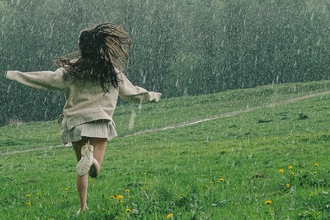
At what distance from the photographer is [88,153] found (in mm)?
4852

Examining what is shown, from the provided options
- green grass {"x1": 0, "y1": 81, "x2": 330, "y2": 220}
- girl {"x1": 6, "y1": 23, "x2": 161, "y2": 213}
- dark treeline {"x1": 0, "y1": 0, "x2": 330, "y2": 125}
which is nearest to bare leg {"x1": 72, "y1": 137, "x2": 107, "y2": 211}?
girl {"x1": 6, "y1": 23, "x2": 161, "y2": 213}

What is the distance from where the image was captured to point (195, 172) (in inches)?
359

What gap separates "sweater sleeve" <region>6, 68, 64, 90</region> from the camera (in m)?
5.18

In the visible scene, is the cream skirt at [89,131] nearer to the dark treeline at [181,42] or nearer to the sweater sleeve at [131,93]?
the sweater sleeve at [131,93]

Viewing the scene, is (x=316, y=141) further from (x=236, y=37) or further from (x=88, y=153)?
(x=236, y=37)

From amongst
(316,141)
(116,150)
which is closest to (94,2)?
(116,150)

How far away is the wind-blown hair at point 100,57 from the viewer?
208 inches

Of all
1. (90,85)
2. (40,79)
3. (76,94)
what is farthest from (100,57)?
(40,79)

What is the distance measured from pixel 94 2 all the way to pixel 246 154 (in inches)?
1681

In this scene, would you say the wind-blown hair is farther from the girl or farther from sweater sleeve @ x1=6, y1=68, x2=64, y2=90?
sweater sleeve @ x1=6, y1=68, x2=64, y2=90

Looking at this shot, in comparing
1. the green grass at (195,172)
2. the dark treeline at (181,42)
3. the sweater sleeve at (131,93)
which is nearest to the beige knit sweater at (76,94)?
the sweater sleeve at (131,93)

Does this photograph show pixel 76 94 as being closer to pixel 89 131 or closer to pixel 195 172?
pixel 89 131

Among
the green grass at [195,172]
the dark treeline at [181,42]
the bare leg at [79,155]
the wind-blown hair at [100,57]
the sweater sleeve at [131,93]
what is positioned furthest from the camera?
the dark treeline at [181,42]

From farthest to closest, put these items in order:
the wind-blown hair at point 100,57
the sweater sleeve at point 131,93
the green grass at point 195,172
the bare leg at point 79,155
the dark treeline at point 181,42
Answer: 1. the dark treeline at point 181,42
2. the sweater sleeve at point 131,93
3. the wind-blown hair at point 100,57
4. the bare leg at point 79,155
5. the green grass at point 195,172
